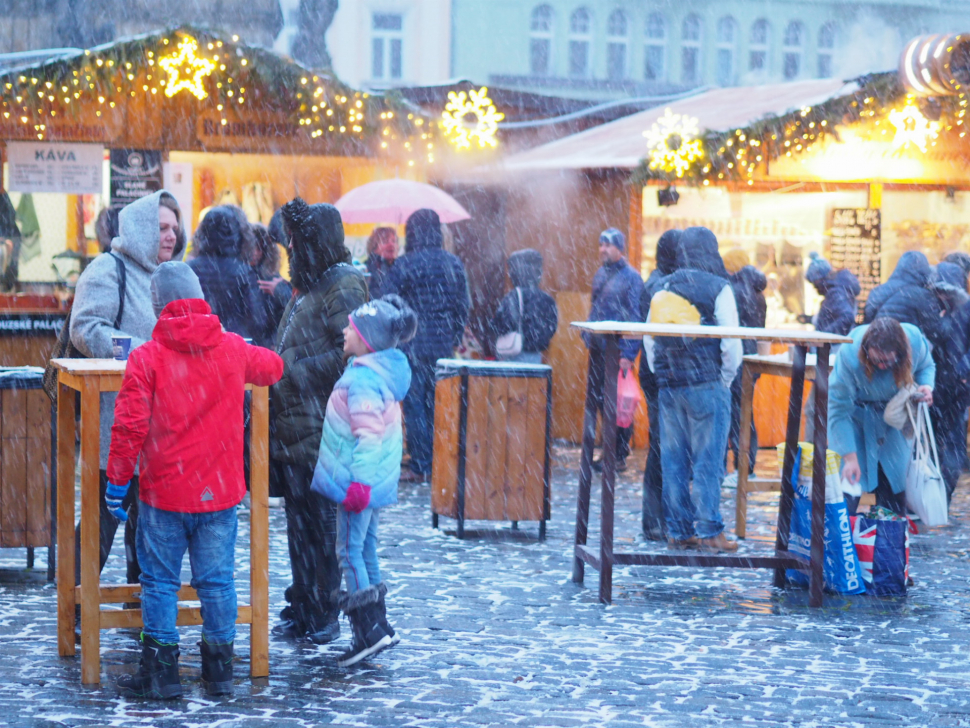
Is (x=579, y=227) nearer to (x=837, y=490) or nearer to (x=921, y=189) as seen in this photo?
(x=921, y=189)

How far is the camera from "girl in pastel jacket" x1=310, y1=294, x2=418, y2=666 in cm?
496

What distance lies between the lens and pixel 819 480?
6.43 m

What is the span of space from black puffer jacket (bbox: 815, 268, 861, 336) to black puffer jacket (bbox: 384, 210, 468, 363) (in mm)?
3166

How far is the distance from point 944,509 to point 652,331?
93.1 inches

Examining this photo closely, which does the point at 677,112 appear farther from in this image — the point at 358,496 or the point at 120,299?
the point at 358,496

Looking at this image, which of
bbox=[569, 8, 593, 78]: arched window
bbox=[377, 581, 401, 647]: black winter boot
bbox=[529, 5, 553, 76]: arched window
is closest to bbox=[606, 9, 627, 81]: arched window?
bbox=[569, 8, 593, 78]: arched window

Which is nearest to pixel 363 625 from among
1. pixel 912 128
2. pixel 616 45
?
pixel 912 128

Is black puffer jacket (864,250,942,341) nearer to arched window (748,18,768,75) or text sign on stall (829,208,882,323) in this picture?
text sign on stall (829,208,882,323)

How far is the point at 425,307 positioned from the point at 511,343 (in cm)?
85

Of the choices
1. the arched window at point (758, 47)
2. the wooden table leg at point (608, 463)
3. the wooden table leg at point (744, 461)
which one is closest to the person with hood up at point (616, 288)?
the wooden table leg at point (744, 461)

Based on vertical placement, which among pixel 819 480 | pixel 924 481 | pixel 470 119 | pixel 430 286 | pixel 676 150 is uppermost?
pixel 470 119

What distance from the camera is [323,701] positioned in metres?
Result: 4.66

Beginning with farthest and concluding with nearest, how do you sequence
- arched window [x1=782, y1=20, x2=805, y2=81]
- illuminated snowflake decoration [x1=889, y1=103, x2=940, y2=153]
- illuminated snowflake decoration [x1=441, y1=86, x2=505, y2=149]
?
1. arched window [x1=782, y1=20, x2=805, y2=81]
2. illuminated snowflake decoration [x1=441, y1=86, x2=505, y2=149]
3. illuminated snowflake decoration [x1=889, y1=103, x2=940, y2=153]

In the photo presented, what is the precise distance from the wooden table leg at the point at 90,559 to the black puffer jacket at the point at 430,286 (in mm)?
5159
